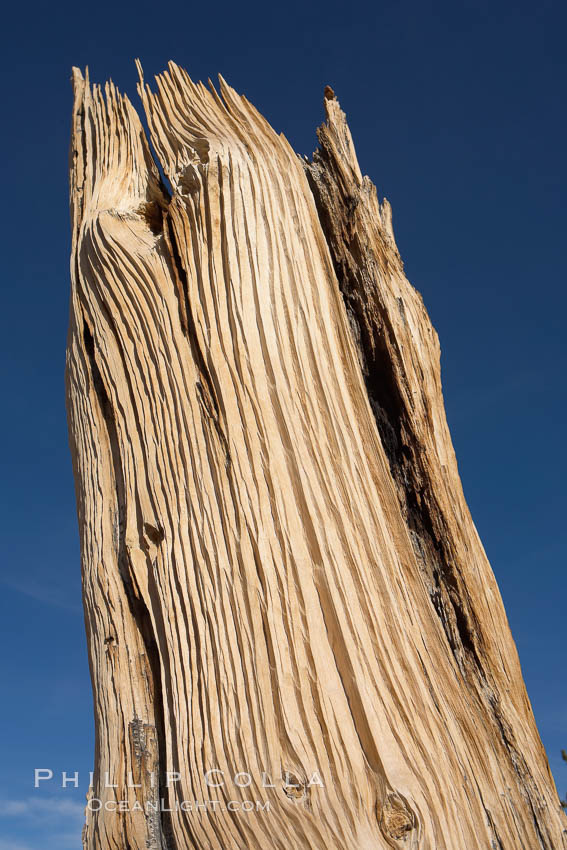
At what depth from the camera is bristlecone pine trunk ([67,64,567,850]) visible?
1835mm

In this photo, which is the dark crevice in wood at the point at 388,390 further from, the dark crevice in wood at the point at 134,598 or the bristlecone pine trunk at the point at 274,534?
the dark crevice in wood at the point at 134,598

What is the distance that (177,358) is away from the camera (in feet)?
7.77

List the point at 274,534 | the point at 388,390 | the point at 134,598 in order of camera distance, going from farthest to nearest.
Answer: the point at 388,390
the point at 134,598
the point at 274,534

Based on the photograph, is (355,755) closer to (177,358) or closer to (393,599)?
(393,599)

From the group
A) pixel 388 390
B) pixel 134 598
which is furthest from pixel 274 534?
pixel 388 390

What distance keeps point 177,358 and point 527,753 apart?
1.57 m

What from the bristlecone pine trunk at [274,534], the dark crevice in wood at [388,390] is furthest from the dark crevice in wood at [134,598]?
the dark crevice in wood at [388,390]

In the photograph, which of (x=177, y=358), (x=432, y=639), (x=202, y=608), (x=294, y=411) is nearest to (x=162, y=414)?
(x=177, y=358)

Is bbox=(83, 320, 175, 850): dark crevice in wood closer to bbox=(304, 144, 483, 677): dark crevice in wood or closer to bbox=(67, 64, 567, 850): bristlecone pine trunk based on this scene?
bbox=(67, 64, 567, 850): bristlecone pine trunk

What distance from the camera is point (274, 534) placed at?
81.8 inches

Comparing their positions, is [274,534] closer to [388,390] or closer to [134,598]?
[134,598]

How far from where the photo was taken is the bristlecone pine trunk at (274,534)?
1.83 metres

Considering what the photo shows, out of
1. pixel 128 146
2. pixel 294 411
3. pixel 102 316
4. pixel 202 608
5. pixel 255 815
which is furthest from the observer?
pixel 128 146

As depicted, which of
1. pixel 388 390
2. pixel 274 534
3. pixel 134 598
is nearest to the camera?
pixel 274 534
